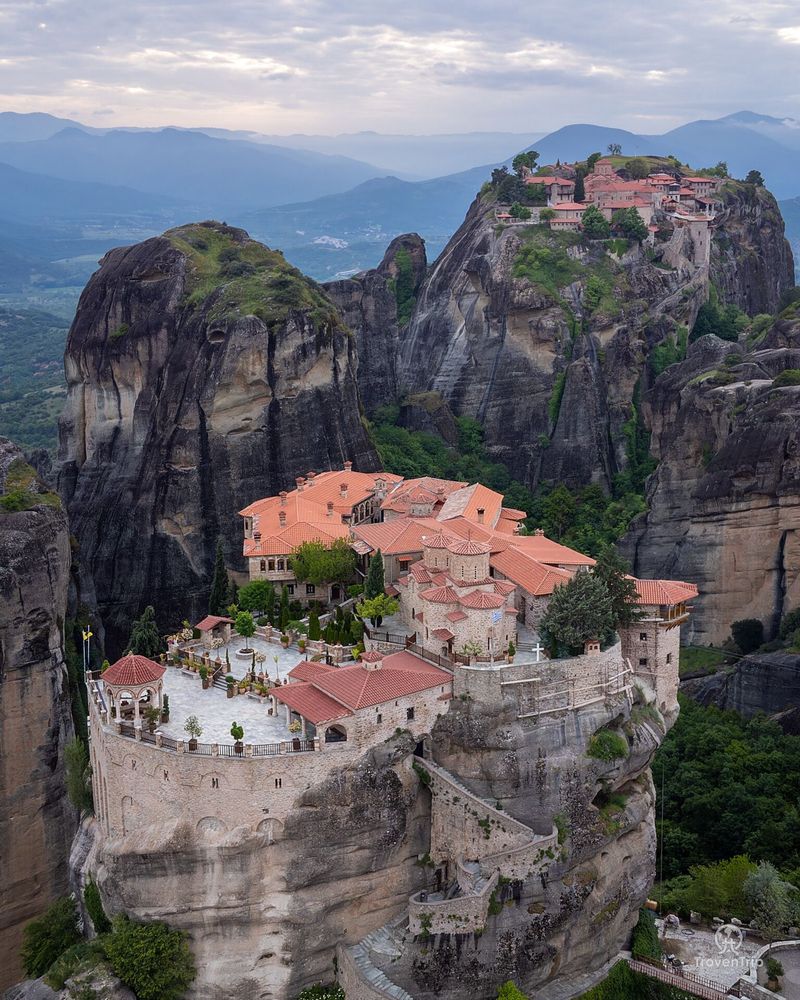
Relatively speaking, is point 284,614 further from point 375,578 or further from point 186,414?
point 186,414

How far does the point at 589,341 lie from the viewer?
258 feet

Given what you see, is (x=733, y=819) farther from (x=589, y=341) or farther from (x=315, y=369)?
(x=589, y=341)

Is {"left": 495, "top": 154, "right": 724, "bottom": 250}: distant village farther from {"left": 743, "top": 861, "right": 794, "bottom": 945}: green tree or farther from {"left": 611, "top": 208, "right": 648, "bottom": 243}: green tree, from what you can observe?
{"left": 743, "top": 861, "right": 794, "bottom": 945}: green tree

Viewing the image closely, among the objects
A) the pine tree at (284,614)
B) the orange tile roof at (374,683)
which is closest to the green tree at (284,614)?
the pine tree at (284,614)

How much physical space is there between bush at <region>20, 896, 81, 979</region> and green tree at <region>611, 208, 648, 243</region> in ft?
203

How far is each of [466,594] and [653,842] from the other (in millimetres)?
9653

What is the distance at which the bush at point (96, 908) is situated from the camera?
111ft

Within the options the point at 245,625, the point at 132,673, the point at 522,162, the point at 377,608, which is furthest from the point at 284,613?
the point at 522,162

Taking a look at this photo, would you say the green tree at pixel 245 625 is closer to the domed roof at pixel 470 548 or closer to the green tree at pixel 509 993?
the domed roof at pixel 470 548

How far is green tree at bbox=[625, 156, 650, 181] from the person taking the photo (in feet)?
316

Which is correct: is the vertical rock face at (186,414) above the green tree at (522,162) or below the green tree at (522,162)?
below

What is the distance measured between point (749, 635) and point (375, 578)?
24707 millimetres

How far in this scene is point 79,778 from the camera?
3775cm

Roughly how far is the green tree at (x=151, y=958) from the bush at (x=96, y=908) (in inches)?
64.0
